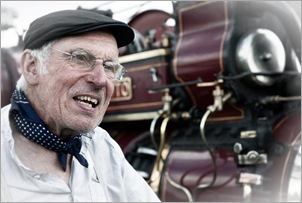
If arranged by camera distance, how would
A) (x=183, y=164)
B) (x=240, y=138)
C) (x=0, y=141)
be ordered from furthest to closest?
(x=183, y=164) → (x=240, y=138) → (x=0, y=141)

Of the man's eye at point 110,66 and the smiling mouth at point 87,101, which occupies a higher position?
the man's eye at point 110,66

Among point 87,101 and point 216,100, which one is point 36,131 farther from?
point 216,100

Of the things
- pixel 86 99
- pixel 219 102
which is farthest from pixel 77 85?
pixel 219 102

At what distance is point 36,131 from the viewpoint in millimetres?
706

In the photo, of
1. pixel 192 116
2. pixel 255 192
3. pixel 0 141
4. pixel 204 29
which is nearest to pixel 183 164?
pixel 192 116

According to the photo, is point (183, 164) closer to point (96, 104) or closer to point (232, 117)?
point (232, 117)

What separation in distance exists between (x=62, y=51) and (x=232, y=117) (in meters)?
1.34

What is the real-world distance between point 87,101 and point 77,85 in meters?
0.03

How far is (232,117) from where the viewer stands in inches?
77.1

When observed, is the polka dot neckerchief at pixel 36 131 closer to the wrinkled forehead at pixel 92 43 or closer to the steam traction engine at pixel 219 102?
the wrinkled forehead at pixel 92 43

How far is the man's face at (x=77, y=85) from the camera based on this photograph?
0.69 meters

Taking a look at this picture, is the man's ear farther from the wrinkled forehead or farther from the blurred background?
the blurred background

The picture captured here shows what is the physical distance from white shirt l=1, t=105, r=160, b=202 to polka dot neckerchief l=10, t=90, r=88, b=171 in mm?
18

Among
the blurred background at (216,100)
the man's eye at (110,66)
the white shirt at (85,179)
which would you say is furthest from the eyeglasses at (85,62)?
the blurred background at (216,100)
